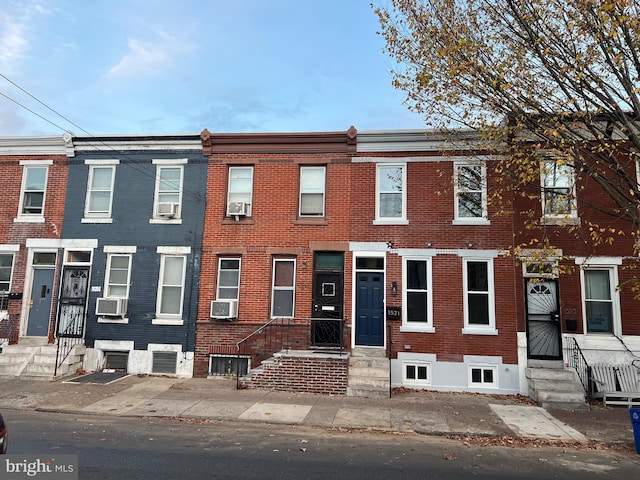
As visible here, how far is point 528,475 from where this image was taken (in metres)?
6.05

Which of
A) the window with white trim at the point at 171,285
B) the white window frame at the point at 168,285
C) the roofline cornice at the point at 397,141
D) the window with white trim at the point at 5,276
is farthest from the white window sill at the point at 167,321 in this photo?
the roofline cornice at the point at 397,141

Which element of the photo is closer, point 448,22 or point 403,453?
point 403,453

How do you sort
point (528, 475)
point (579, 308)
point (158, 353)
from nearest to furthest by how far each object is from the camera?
point (528, 475) → point (579, 308) → point (158, 353)

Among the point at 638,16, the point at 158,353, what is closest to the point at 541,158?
the point at 638,16

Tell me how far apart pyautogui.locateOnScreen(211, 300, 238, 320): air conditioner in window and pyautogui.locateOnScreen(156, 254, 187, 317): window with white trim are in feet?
4.01

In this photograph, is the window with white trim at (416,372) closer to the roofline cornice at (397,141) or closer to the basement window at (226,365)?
the basement window at (226,365)

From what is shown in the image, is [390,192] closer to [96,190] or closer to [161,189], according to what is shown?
[161,189]

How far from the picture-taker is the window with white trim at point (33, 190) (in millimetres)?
13961

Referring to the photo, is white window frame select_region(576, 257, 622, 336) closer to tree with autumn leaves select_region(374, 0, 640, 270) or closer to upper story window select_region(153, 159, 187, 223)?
tree with autumn leaves select_region(374, 0, 640, 270)

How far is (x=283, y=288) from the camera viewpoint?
12.8 meters

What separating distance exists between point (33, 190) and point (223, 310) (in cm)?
784

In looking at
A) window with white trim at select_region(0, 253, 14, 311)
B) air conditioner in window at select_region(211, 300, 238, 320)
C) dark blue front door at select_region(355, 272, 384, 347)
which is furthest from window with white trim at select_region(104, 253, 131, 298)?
dark blue front door at select_region(355, 272, 384, 347)

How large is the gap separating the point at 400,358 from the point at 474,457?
508 centimetres

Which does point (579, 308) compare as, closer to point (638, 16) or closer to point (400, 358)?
point (400, 358)
